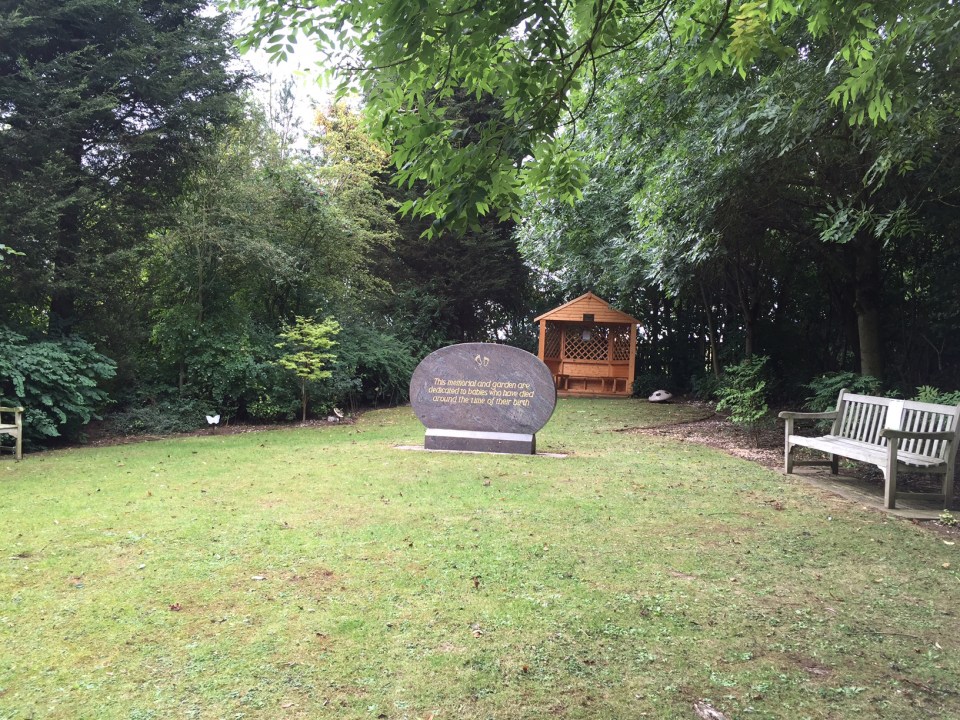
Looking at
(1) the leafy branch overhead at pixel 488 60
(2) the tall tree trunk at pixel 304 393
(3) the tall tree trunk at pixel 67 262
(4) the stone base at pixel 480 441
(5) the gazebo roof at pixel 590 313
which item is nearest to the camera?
(1) the leafy branch overhead at pixel 488 60

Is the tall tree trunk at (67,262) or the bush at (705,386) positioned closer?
the tall tree trunk at (67,262)

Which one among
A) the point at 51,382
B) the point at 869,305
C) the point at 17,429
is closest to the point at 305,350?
the point at 51,382

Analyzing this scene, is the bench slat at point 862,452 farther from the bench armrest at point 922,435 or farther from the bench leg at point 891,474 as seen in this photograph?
the bench armrest at point 922,435

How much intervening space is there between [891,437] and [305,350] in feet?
32.9

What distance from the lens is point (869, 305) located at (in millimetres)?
9945

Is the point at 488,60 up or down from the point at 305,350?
up

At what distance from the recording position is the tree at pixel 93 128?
364 inches

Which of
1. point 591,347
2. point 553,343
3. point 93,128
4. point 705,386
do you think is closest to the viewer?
point 93,128

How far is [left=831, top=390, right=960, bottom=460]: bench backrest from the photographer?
608 centimetres

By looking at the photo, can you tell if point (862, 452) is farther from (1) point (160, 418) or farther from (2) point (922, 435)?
(1) point (160, 418)

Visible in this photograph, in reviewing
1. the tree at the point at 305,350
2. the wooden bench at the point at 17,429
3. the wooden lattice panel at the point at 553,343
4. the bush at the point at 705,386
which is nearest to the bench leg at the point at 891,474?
the tree at the point at 305,350

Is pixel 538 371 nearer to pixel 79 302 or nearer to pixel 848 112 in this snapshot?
pixel 848 112

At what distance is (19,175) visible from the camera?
30.7 ft

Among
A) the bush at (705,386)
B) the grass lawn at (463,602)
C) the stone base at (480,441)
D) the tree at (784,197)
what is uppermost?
the tree at (784,197)
